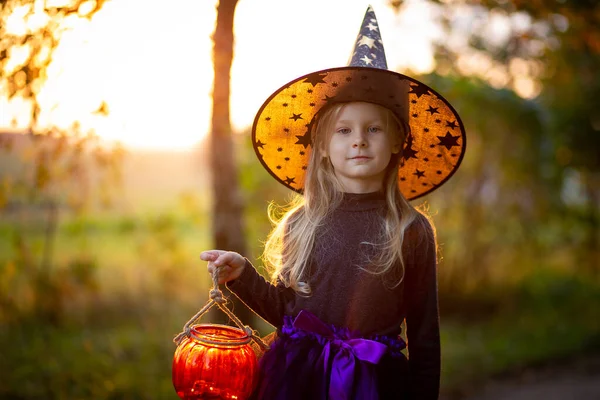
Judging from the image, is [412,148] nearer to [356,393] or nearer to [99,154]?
[356,393]

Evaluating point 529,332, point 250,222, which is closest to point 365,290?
point 250,222

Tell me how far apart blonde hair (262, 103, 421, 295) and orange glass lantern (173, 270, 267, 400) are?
352 millimetres

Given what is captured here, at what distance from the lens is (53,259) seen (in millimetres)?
5746

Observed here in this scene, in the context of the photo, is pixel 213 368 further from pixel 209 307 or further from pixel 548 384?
pixel 548 384

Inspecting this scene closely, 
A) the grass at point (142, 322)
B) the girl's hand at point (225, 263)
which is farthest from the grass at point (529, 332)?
the girl's hand at point (225, 263)

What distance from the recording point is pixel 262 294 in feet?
7.32

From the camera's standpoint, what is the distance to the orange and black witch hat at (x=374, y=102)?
2223 mm

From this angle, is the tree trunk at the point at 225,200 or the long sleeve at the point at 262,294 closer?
the long sleeve at the point at 262,294

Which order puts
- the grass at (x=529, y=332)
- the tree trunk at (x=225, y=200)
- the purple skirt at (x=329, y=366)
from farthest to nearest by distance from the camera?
the grass at (x=529, y=332) → the tree trunk at (x=225, y=200) → the purple skirt at (x=329, y=366)

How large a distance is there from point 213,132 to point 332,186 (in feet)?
4.59

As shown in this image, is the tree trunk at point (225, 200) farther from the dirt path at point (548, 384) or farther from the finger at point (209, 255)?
the dirt path at point (548, 384)

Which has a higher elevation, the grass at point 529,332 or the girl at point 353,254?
the girl at point 353,254

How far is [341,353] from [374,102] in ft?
2.88

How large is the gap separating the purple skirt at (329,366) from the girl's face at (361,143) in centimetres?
53
